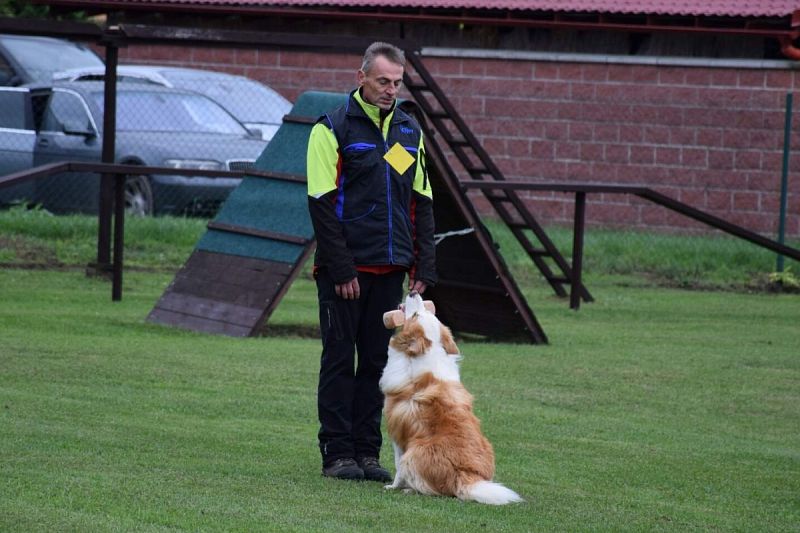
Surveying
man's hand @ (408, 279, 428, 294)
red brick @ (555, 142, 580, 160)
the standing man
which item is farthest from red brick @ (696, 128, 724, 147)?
man's hand @ (408, 279, 428, 294)

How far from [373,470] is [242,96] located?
474 inches

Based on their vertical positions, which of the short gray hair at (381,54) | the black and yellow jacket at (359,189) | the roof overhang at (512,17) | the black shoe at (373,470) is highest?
the roof overhang at (512,17)

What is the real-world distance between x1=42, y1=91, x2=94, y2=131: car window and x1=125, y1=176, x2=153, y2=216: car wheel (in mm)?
876

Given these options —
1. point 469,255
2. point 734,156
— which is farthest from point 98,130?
point 734,156

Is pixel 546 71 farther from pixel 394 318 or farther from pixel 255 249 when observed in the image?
pixel 394 318

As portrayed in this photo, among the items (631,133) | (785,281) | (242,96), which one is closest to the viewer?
(785,281)

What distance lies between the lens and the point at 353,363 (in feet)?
21.5

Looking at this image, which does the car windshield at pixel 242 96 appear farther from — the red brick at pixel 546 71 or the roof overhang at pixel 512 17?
the red brick at pixel 546 71

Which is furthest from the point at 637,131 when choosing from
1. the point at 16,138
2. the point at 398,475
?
the point at 398,475

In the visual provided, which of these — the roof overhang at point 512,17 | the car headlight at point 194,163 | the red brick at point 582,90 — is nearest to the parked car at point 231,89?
the car headlight at point 194,163

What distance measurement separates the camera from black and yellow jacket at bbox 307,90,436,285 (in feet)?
20.6

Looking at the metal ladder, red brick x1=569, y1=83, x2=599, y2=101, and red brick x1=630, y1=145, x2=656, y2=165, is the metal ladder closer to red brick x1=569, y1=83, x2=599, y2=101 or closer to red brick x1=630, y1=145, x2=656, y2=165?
red brick x1=630, y1=145, x2=656, y2=165

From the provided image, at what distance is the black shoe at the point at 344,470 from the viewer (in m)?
6.43

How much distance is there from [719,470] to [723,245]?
9.94 metres
